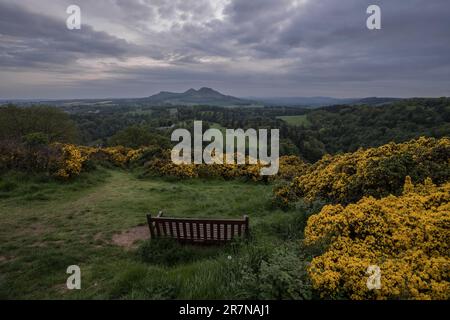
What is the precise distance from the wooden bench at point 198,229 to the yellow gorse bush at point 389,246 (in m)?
1.58

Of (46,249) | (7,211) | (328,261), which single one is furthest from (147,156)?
(328,261)

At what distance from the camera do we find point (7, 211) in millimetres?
8609

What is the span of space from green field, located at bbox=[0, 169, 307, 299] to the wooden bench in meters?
0.25

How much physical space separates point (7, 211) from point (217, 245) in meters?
7.19

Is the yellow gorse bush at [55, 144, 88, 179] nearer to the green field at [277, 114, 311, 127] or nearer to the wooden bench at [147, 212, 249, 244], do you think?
the wooden bench at [147, 212, 249, 244]

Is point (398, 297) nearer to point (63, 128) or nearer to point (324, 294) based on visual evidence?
point (324, 294)

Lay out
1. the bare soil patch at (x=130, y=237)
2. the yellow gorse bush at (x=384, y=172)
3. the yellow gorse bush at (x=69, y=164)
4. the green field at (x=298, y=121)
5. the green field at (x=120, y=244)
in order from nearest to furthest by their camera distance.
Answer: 1. the green field at (x=120, y=244)
2. the yellow gorse bush at (x=384, y=172)
3. the bare soil patch at (x=130, y=237)
4. the yellow gorse bush at (x=69, y=164)
5. the green field at (x=298, y=121)

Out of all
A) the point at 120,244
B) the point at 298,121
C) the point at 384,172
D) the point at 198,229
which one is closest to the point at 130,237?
the point at 120,244

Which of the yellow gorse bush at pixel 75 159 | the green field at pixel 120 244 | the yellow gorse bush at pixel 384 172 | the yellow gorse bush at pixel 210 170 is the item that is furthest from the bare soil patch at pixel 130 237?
the yellow gorse bush at pixel 210 170

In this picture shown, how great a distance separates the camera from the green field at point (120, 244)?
4086mm

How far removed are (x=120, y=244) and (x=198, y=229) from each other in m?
2.05

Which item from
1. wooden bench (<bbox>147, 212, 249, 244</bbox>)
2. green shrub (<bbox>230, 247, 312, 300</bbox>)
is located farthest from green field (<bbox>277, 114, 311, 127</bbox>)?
green shrub (<bbox>230, 247, 312, 300</bbox>)

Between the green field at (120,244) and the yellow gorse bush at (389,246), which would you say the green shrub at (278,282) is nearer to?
the green field at (120,244)

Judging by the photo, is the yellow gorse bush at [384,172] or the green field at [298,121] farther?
the green field at [298,121]
